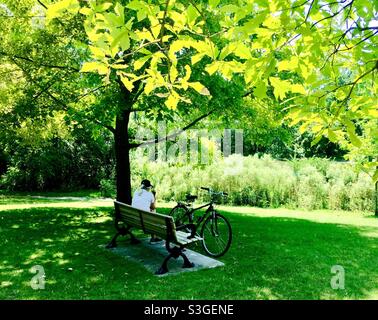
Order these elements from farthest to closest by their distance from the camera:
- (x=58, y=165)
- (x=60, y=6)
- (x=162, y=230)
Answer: (x=58, y=165), (x=162, y=230), (x=60, y=6)

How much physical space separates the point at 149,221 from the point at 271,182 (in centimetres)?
1048

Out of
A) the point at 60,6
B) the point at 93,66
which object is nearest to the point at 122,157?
the point at 93,66

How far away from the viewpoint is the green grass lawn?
17.7ft

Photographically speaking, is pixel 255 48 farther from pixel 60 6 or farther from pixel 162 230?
pixel 162 230

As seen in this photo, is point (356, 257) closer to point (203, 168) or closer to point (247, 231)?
point (247, 231)

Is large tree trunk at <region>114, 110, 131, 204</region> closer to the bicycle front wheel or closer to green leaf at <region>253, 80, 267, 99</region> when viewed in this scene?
the bicycle front wheel

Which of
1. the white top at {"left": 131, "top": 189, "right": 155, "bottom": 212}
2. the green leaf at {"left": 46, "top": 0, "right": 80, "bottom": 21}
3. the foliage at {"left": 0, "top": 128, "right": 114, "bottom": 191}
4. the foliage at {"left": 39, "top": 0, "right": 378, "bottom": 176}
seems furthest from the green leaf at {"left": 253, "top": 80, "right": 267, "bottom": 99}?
the foliage at {"left": 0, "top": 128, "right": 114, "bottom": 191}

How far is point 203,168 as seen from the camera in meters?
17.5

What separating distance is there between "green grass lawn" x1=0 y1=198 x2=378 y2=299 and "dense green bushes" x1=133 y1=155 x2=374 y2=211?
5084 mm

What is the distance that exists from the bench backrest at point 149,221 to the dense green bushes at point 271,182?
9214mm

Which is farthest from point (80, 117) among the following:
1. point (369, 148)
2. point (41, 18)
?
point (369, 148)

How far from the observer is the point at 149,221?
685 cm

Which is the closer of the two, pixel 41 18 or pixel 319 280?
pixel 319 280
